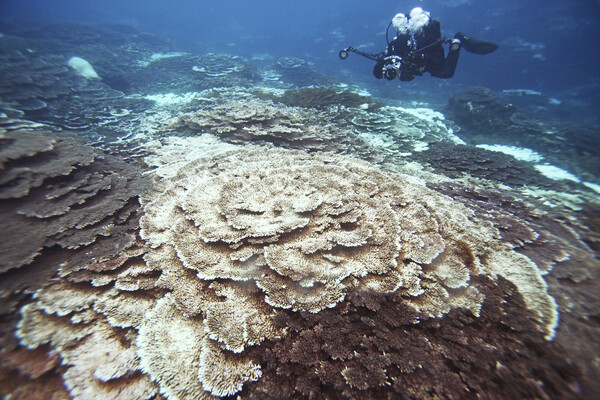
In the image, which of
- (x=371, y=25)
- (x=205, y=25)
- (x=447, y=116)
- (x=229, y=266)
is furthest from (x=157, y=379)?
(x=205, y=25)

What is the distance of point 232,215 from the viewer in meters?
3.16

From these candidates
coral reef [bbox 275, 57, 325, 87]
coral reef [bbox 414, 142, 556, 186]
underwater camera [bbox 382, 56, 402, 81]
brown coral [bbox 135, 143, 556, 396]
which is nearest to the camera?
brown coral [bbox 135, 143, 556, 396]

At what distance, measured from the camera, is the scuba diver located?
727cm

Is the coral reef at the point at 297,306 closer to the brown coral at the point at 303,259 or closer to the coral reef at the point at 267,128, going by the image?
the brown coral at the point at 303,259

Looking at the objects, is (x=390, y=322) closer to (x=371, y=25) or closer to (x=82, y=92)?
(x=82, y=92)

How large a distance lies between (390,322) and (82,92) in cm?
1500

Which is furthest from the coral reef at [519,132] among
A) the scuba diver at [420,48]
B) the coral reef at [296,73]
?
the coral reef at [296,73]

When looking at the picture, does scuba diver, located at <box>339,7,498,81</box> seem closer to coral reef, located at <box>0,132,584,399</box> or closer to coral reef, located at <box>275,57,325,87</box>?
coral reef, located at <box>0,132,584,399</box>

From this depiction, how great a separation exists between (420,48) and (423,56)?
25cm

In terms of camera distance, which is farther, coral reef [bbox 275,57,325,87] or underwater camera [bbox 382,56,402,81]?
coral reef [bbox 275,57,325,87]

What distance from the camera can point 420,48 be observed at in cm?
749

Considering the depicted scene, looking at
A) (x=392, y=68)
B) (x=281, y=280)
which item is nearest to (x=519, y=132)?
(x=392, y=68)

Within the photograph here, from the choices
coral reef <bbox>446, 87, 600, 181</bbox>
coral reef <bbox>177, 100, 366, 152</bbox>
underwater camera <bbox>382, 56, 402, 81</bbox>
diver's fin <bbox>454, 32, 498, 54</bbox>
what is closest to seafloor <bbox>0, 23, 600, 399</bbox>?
coral reef <bbox>177, 100, 366, 152</bbox>

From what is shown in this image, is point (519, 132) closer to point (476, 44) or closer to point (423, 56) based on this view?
point (476, 44)
